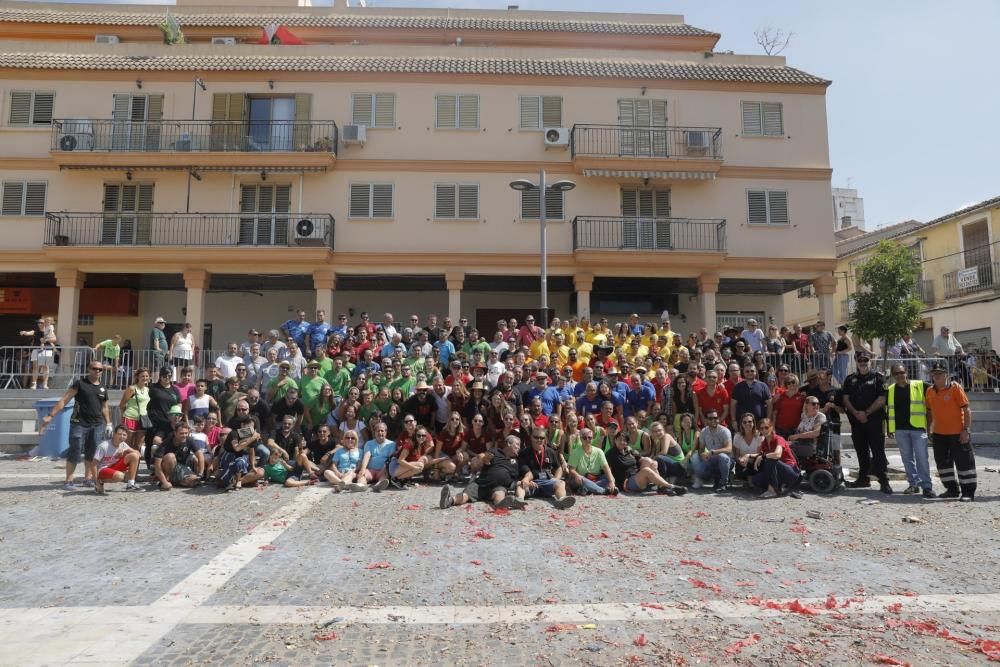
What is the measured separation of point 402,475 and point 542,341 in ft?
17.0

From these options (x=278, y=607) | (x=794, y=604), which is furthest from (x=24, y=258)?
(x=794, y=604)

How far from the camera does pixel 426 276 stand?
20.4 metres

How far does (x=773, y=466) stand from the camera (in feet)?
A: 30.3

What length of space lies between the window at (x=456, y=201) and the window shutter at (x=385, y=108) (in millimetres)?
2638

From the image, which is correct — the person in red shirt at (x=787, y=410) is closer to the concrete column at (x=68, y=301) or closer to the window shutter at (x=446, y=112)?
the window shutter at (x=446, y=112)

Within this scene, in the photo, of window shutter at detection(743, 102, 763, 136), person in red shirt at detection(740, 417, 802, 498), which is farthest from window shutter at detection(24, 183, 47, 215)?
window shutter at detection(743, 102, 763, 136)

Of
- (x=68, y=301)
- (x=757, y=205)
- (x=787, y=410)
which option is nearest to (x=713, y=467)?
(x=787, y=410)

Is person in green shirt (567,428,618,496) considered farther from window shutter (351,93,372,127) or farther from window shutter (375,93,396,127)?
window shutter (351,93,372,127)

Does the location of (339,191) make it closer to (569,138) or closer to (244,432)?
(569,138)

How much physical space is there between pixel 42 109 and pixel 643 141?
18.5 meters

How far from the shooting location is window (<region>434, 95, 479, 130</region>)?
2056cm

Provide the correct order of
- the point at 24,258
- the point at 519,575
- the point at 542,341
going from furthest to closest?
the point at 24,258 → the point at 542,341 → the point at 519,575

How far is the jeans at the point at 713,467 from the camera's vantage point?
9.69 metres

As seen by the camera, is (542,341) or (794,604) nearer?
(794,604)
